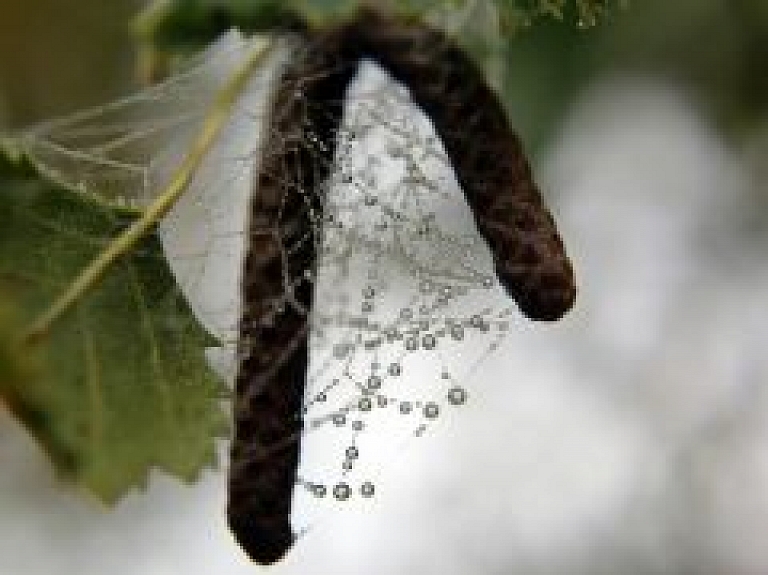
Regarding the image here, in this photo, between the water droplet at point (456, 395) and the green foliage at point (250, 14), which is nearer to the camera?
the green foliage at point (250, 14)

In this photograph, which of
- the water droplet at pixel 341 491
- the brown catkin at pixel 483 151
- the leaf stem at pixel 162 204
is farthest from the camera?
the water droplet at pixel 341 491

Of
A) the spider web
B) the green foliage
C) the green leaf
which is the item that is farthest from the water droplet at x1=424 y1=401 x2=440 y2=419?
the green foliage

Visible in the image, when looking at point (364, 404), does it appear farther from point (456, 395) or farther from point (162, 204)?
point (162, 204)

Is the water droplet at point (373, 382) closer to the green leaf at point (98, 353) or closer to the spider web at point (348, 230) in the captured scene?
the spider web at point (348, 230)

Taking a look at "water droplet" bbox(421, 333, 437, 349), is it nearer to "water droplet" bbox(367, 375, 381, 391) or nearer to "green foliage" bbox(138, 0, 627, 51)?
"water droplet" bbox(367, 375, 381, 391)

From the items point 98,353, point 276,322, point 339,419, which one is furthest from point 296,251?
point 339,419

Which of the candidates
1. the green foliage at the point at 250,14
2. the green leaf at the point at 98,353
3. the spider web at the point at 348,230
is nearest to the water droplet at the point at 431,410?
the spider web at the point at 348,230

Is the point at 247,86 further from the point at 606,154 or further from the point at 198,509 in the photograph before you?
the point at 198,509
